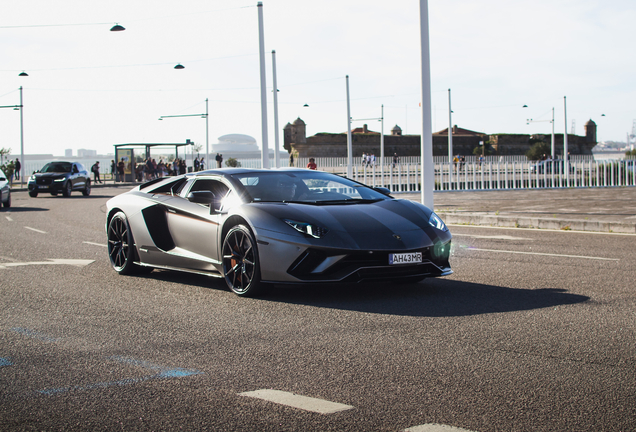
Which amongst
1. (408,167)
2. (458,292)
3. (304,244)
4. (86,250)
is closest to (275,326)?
(304,244)

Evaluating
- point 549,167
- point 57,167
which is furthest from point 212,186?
point 549,167

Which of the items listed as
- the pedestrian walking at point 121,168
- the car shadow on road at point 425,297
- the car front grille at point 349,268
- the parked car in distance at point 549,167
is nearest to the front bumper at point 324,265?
the car front grille at point 349,268

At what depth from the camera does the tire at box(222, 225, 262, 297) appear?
6.23 meters

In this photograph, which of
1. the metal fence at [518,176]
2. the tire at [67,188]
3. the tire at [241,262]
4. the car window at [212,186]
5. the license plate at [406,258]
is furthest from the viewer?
the tire at [67,188]

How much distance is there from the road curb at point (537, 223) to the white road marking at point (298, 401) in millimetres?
10242

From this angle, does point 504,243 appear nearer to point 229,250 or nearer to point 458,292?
point 458,292

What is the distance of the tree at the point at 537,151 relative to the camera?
82000 mm

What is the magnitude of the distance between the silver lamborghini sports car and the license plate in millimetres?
10

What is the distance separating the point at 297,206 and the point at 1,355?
9.54 feet

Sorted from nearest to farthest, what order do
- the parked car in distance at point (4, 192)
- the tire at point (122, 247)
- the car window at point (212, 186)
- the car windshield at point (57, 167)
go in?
the car window at point (212, 186)
the tire at point (122, 247)
the parked car in distance at point (4, 192)
the car windshield at point (57, 167)

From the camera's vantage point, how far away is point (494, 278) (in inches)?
286

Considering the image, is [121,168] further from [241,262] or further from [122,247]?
[241,262]

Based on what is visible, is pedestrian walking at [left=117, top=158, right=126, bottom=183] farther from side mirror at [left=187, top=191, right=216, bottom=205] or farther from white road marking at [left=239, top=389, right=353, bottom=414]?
white road marking at [left=239, top=389, right=353, bottom=414]

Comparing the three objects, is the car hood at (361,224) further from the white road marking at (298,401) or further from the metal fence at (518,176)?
the metal fence at (518,176)
